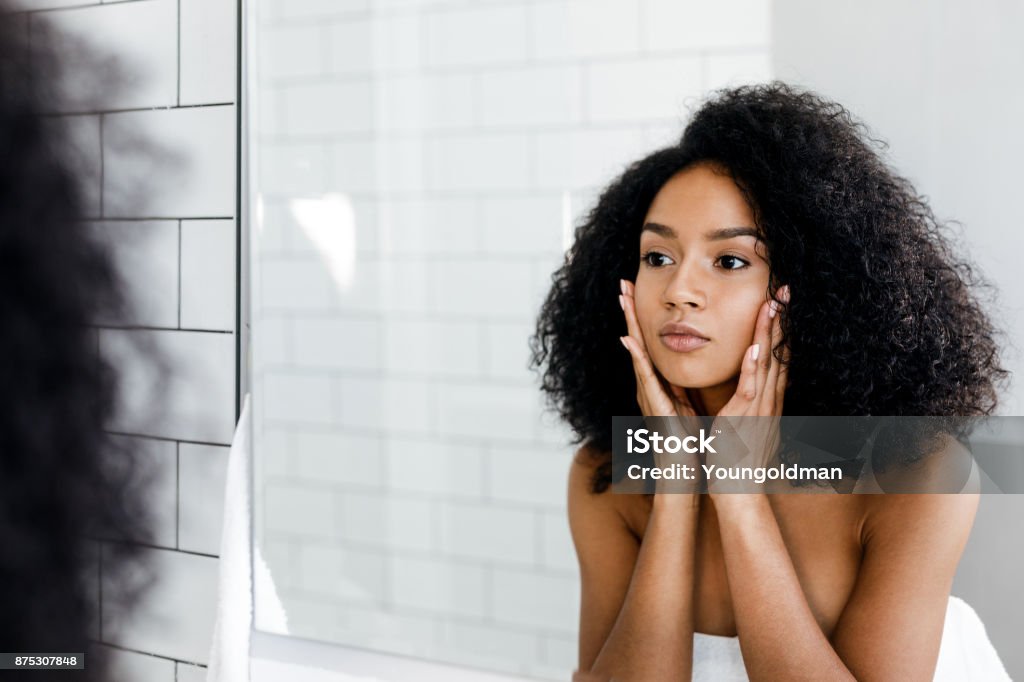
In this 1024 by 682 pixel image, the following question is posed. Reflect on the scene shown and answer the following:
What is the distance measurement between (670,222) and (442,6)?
0.31 meters

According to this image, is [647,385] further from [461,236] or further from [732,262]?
[461,236]

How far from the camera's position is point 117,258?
0.88 metres

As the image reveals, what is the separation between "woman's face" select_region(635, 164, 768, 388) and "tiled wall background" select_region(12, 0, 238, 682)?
0.49 meters

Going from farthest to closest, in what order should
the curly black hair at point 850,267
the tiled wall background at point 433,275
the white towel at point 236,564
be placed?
the white towel at point 236,564 → the tiled wall background at point 433,275 → the curly black hair at point 850,267

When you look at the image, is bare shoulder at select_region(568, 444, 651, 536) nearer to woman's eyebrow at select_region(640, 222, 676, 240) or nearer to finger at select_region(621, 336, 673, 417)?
finger at select_region(621, 336, 673, 417)

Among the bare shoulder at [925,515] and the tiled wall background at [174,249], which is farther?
the tiled wall background at [174,249]

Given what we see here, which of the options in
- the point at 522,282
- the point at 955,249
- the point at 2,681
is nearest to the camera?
the point at 955,249

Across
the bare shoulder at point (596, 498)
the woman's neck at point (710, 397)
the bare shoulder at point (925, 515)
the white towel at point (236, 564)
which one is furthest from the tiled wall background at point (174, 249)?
the bare shoulder at point (925, 515)

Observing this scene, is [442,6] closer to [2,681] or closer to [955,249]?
[955,249]

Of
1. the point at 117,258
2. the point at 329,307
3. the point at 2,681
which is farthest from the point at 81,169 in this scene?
the point at 2,681

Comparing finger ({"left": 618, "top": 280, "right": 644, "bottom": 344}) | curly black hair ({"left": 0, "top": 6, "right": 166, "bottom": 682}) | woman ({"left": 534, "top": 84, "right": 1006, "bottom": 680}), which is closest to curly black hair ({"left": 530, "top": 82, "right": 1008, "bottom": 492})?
woman ({"left": 534, "top": 84, "right": 1006, "bottom": 680})

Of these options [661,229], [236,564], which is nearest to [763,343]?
[661,229]

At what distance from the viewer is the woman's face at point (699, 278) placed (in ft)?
1.95

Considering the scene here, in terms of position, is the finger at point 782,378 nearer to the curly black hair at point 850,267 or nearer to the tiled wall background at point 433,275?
the curly black hair at point 850,267
